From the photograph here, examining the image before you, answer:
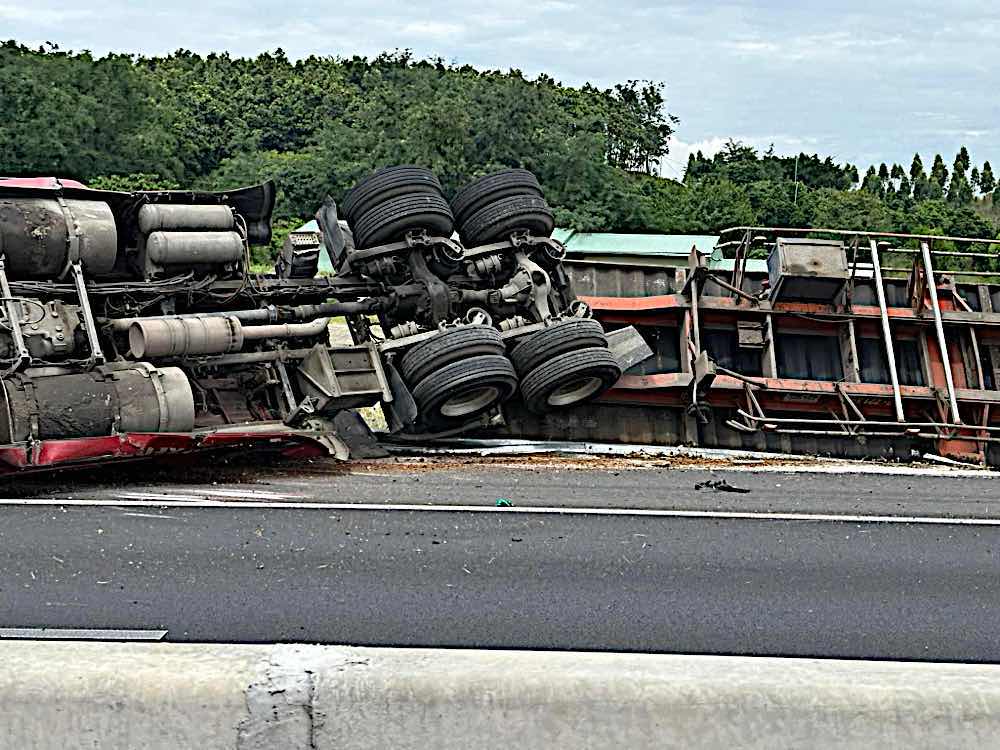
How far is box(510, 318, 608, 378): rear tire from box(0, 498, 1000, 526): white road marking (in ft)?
10.5

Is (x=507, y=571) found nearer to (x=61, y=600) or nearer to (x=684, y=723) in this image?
(x=61, y=600)

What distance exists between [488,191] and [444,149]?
27.8 m

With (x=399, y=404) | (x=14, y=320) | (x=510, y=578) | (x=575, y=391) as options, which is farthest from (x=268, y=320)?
(x=510, y=578)

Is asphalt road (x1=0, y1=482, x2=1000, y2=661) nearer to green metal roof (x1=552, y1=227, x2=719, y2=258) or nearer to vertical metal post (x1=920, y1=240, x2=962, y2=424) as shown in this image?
vertical metal post (x1=920, y1=240, x2=962, y2=424)

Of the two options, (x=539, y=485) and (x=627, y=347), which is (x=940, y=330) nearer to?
(x=627, y=347)

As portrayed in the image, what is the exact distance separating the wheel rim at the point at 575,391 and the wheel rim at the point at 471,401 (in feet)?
2.29

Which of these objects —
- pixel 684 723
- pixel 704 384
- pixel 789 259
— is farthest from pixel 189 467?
pixel 684 723

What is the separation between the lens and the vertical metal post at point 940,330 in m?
12.2

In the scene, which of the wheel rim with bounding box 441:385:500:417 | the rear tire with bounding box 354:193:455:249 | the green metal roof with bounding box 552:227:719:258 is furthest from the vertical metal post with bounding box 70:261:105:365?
the green metal roof with bounding box 552:227:719:258

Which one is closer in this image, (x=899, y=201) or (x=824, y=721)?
(x=824, y=721)

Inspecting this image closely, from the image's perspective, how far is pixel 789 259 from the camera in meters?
12.7

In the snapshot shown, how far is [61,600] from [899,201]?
148 feet

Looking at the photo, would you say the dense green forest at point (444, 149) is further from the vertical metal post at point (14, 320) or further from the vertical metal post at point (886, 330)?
the vertical metal post at point (14, 320)

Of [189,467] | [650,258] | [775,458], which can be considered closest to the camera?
[189,467]
